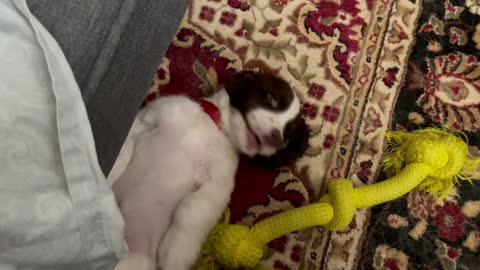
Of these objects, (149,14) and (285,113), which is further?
(285,113)

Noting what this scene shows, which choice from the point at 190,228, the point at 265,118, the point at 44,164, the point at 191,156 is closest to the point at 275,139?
the point at 265,118

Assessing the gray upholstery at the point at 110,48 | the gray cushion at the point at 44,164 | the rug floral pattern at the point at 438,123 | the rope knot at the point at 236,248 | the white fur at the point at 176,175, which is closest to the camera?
the gray cushion at the point at 44,164

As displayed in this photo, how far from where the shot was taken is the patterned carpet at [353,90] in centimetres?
143

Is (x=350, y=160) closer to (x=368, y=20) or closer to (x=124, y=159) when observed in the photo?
(x=368, y=20)

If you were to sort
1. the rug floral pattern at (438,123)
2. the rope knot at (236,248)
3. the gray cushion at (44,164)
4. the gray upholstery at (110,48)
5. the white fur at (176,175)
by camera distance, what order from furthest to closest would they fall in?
the rug floral pattern at (438,123) → the white fur at (176,175) → the rope knot at (236,248) → the gray upholstery at (110,48) → the gray cushion at (44,164)

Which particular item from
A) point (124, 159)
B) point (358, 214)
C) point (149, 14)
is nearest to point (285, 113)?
point (358, 214)

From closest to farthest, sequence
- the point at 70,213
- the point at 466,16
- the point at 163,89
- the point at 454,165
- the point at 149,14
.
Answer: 1. the point at 70,213
2. the point at 149,14
3. the point at 454,165
4. the point at 163,89
5. the point at 466,16

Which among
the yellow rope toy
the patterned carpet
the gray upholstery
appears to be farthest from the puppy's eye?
the gray upholstery

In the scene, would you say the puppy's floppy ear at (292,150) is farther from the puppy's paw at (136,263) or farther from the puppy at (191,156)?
the puppy's paw at (136,263)

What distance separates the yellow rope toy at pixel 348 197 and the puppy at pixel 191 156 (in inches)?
3.4

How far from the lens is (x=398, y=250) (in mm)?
1425

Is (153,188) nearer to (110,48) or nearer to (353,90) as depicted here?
(110,48)

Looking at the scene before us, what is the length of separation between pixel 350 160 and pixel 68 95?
38.8 inches

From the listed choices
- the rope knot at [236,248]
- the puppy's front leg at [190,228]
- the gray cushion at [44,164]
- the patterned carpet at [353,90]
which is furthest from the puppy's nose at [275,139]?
the gray cushion at [44,164]
